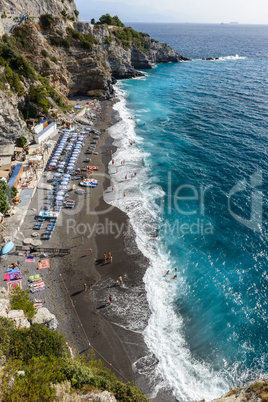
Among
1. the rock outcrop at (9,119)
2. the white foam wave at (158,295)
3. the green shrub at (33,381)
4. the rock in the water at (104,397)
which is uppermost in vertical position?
the rock outcrop at (9,119)

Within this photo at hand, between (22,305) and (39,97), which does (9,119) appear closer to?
(39,97)

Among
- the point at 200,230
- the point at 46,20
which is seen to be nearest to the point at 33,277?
the point at 200,230

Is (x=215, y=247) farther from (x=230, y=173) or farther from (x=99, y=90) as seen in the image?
(x=99, y=90)

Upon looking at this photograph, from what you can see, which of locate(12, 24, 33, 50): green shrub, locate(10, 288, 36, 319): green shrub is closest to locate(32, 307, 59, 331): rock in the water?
locate(10, 288, 36, 319): green shrub

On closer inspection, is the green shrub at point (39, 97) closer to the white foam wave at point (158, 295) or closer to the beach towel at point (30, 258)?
the white foam wave at point (158, 295)

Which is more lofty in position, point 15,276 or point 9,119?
point 9,119

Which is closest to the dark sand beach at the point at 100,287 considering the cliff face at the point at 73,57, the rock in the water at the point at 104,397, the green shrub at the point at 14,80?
the rock in the water at the point at 104,397
